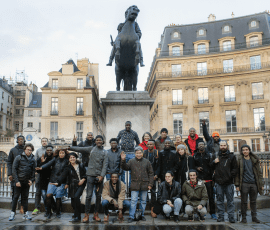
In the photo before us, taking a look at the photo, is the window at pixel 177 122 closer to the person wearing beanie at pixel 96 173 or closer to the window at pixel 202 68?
the window at pixel 202 68

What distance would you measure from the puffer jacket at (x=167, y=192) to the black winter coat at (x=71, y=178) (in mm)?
1967

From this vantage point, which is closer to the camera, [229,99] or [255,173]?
[255,173]

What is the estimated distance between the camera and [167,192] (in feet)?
22.9

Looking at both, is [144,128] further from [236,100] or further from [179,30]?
[179,30]

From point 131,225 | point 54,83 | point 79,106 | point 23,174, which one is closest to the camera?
point 131,225

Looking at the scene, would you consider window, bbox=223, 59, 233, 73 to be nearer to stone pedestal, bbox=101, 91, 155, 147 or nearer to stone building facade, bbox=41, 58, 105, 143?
stone building facade, bbox=41, 58, 105, 143

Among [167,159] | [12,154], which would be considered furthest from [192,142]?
[12,154]

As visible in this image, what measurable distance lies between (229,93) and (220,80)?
2560mm

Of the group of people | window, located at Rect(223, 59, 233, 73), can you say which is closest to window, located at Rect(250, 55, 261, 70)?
window, located at Rect(223, 59, 233, 73)

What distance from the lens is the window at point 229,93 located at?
44481 mm

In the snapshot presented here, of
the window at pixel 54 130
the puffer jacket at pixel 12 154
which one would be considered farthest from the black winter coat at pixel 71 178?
the window at pixel 54 130

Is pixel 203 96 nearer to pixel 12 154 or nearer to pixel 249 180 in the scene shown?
pixel 249 180

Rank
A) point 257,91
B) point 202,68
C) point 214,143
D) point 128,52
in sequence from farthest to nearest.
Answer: point 202,68 → point 257,91 → point 128,52 → point 214,143

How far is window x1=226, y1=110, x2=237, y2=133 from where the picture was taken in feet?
143
